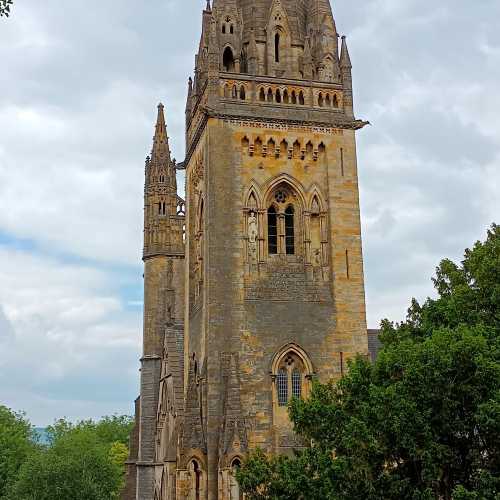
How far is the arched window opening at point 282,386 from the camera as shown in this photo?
100 ft

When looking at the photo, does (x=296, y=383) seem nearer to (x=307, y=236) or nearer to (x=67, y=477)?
(x=307, y=236)

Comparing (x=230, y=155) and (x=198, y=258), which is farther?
(x=198, y=258)

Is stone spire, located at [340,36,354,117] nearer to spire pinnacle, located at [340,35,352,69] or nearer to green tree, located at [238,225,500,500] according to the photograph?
spire pinnacle, located at [340,35,352,69]

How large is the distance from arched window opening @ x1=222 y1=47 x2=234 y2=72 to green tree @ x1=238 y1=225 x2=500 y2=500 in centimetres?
1745

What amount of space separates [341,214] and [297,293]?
13.3 feet

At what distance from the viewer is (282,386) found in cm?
3083

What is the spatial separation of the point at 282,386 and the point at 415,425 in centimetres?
1213

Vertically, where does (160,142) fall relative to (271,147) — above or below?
above

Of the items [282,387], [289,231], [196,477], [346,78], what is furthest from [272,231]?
[196,477]

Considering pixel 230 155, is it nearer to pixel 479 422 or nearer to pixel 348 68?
pixel 348 68

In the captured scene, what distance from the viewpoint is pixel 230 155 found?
3284 cm

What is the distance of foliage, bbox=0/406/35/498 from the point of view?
53312 millimetres

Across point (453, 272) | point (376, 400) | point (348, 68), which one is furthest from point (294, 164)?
point (376, 400)

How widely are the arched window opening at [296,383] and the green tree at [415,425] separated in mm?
8562
